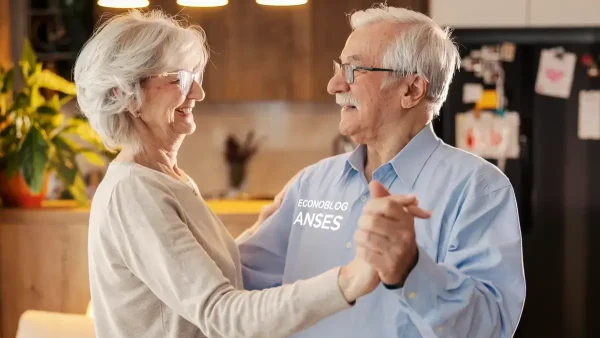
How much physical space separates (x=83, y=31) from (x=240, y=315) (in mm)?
3737

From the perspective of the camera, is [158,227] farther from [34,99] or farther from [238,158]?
[238,158]

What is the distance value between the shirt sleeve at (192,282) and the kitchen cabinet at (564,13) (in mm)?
2941

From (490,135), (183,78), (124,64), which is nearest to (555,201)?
(490,135)

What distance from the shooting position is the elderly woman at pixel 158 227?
5.06ft

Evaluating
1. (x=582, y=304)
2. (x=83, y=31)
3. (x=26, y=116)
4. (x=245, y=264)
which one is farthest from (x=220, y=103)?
(x=245, y=264)

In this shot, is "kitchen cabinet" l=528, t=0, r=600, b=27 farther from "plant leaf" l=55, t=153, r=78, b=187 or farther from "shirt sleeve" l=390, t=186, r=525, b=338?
"shirt sleeve" l=390, t=186, r=525, b=338

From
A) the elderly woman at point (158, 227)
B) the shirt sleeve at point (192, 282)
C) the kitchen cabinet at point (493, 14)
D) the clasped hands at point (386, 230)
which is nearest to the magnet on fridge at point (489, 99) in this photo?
the kitchen cabinet at point (493, 14)

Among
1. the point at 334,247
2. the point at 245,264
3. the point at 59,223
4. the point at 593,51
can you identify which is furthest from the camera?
the point at 593,51

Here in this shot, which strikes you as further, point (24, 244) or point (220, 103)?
point (220, 103)

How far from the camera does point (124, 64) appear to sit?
68.7 inches

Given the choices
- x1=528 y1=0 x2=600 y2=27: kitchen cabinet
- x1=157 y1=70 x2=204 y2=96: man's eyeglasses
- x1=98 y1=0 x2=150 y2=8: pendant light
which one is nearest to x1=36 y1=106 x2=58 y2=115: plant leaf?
x1=98 y1=0 x2=150 y2=8: pendant light

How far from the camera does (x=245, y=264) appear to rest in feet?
7.01

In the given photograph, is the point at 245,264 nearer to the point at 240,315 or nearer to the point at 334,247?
the point at 334,247

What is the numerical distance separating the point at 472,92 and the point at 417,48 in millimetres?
2366
